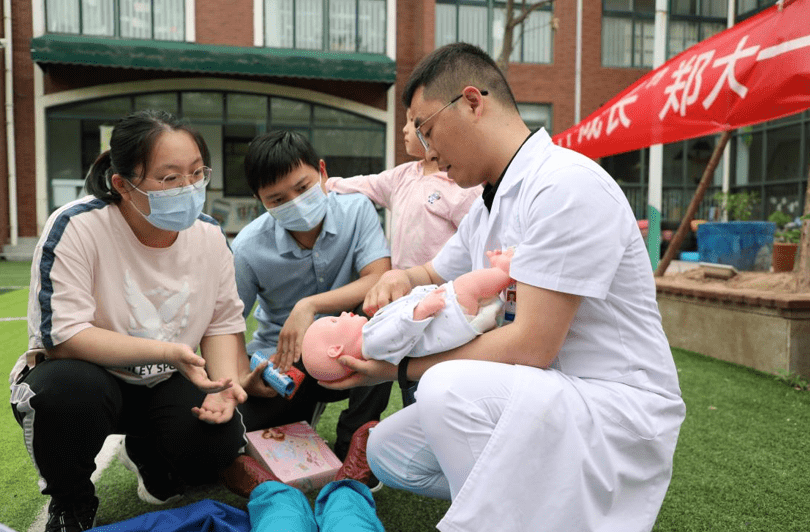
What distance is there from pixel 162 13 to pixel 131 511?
42.4ft

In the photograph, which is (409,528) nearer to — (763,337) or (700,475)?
(700,475)

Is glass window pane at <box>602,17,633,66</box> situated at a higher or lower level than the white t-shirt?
higher

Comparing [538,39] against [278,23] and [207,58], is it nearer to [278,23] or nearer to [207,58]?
[278,23]

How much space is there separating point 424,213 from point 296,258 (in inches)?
29.4

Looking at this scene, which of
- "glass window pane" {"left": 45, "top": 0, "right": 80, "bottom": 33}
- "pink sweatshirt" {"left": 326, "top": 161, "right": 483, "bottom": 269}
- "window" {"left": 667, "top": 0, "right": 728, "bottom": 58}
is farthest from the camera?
"window" {"left": 667, "top": 0, "right": 728, "bottom": 58}

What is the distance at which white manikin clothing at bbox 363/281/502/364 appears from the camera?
1.54 m

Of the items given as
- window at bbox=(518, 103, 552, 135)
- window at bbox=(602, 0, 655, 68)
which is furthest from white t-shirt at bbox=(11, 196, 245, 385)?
window at bbox=(602, 0, 655, 68)

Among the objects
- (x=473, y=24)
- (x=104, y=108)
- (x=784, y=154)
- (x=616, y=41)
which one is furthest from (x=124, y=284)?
(x=616, y=41)

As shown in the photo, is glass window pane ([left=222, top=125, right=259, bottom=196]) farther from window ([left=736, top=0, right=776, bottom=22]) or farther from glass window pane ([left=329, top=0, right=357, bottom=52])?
window ([left=736, top=0, right=776, bottom=22])

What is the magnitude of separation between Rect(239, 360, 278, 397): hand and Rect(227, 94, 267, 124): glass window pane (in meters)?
12.1

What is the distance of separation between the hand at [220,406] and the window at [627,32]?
576 inches

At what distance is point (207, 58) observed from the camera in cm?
1216

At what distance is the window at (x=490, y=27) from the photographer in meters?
14.1

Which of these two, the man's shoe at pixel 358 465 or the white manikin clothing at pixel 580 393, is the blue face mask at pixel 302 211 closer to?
the man's shoe at pixel 358 465
